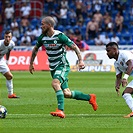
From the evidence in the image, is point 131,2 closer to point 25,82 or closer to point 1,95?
point 25,82

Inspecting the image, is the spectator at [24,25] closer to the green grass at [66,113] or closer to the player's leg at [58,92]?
the green grass at [66,113]

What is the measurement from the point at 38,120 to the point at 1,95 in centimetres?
625

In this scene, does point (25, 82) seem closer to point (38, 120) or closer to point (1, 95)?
point (1, 95)

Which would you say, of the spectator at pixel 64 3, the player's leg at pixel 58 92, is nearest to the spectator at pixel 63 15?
the spectator at pixel 64 3

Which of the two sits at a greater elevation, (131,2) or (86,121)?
(131,2)

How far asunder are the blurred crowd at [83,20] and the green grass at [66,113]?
15.5 metres

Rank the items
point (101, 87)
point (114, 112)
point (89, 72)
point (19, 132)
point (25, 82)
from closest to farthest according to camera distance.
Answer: point (19, 132), point (114, 112), point (101, 87), point (25, 82), point (89, 72)

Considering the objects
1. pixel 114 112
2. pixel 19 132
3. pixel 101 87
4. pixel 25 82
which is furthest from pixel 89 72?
pixel 19 132

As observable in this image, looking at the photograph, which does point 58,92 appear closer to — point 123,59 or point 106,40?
point 123,59

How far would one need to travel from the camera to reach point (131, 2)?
37906 millimetres

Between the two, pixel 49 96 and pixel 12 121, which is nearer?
pixel 12 121

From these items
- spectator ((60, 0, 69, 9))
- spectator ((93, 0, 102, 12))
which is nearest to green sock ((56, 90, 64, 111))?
spectator ((93, 0, 102, 12))

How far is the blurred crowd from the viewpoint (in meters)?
35.6

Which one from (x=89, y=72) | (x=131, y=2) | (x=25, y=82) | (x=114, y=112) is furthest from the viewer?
(x=131, y=2)
